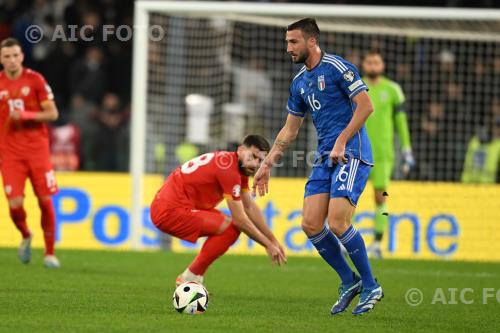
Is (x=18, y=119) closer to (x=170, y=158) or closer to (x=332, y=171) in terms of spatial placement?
(x=332, y=171)

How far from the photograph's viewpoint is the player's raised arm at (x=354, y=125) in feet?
25.7

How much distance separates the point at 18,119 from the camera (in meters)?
11.4

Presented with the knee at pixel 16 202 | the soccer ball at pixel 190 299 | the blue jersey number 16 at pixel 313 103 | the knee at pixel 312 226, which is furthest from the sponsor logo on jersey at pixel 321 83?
the knee at pixel 16 202

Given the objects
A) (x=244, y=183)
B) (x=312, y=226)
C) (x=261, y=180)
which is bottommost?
(x=312, y=226)

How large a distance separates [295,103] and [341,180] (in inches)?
34.0

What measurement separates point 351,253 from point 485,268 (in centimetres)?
569

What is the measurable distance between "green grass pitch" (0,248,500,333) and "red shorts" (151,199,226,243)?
1.79ft

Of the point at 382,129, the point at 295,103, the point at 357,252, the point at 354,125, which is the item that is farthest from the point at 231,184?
the point at 382,129

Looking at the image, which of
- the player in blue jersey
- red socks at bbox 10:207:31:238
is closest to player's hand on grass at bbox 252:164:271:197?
the player in blue jersey

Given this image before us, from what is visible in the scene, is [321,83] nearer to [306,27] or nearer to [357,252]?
[306,27]

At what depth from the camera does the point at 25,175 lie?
11.6 meters

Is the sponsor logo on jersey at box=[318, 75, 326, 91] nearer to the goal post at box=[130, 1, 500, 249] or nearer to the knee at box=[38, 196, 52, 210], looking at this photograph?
the knee at box=[38, 196, 52, 210]

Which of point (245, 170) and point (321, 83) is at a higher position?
point (321, 83)

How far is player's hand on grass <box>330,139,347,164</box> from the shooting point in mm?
7812
